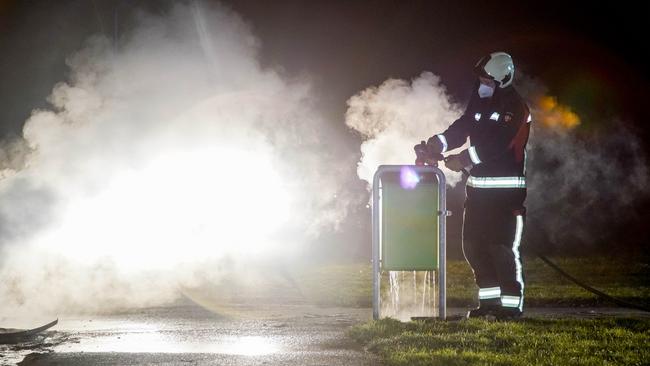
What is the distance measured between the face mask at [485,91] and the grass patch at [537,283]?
2984 millimetres

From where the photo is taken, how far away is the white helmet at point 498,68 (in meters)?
7.57

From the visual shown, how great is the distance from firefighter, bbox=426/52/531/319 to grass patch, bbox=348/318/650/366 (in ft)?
1.47

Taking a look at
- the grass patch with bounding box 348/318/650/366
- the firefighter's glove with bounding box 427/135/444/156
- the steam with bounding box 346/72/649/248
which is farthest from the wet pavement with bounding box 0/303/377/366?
the steam with bounding box 346/72/649/248

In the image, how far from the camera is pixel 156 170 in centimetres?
1291

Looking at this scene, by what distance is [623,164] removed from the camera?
66.1 feet

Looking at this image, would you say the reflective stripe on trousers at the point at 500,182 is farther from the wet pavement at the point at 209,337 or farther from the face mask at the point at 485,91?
the wet pavement at the point at 209,337

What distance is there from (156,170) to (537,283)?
21.3ft

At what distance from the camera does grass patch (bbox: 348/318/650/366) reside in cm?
560

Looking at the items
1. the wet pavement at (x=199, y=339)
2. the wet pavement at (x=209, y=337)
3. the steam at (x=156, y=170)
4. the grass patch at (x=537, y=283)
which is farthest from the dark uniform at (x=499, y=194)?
the steam at (x=156, y=170)

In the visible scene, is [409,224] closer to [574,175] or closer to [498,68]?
[498,68]

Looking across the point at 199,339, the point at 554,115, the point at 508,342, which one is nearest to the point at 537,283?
the point at 554,115

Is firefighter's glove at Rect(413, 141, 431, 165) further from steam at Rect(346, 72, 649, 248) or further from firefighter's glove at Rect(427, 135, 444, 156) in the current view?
steam at Rect(346, 72, 649, 248)

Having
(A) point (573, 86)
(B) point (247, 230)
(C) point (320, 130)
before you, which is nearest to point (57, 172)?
(B) point (247, 230)

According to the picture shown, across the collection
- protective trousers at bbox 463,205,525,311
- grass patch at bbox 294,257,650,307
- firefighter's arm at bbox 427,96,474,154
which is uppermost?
firefighter's arm at bbox 427,96,474,154
